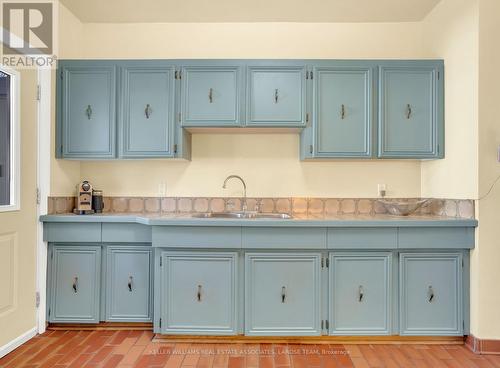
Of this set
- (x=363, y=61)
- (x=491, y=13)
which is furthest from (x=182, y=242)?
(x=491, y=13)

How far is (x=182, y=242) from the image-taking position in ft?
8.77

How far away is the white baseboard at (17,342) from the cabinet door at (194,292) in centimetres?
107

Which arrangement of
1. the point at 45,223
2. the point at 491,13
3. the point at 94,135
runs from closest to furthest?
the point at 491,13 → the point at 45,223 → the point at 94,135

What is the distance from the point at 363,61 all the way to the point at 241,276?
79.7 inches

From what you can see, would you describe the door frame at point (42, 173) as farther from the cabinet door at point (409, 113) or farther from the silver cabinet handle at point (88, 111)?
the cabinet door at point (409, 113)

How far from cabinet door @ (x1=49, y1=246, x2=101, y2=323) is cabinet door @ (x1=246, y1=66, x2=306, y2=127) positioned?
1.74 metres

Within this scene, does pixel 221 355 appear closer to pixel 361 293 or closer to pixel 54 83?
pixel 361 293

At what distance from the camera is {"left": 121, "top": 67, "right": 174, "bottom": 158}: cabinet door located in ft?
9.99

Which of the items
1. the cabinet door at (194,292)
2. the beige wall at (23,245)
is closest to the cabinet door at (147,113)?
the beige wall at (23,245)

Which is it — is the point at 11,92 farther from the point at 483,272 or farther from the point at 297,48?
the point at 483,272

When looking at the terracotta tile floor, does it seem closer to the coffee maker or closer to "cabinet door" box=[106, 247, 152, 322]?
"cabinet door" box=[106, 247, 152, 322]

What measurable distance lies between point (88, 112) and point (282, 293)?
7.24 ft

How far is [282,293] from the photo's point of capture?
8.79 ft

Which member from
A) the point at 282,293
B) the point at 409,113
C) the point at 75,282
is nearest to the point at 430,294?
the point at 282,293
